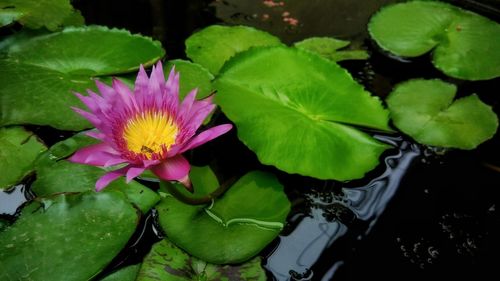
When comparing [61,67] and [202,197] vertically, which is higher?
[61,67]

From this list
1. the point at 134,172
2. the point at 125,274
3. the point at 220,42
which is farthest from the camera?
the point at 220,42

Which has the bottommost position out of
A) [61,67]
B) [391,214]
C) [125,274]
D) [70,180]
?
[391,214]

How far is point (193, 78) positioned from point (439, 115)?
92 centimetres

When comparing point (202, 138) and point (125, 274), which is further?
point (125, 274)

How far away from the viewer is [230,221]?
3.91ft

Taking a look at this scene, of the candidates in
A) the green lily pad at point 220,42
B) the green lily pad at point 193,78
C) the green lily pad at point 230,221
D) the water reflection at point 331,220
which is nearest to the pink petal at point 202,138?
the green lily pad at point 230,221

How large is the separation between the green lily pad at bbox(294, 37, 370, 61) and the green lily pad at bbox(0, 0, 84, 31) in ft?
3.32

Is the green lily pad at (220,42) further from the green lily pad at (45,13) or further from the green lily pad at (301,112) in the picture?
the green lily pad at (45,13)

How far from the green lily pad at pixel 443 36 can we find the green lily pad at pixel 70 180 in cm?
124

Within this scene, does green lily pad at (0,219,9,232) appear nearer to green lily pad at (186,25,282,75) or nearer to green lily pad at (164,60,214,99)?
green lily pad at (164,60,214,99)

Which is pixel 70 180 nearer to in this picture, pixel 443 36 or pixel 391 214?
pixel 391 214

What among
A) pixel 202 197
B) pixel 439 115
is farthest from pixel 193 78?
pixel 439 115

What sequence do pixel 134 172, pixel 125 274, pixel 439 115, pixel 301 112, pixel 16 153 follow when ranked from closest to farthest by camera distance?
pixel 134 172
pixel 125 274
pixel 16 153
pixel 301 112
pixel 439 115

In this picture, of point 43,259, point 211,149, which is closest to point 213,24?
point 211,149
